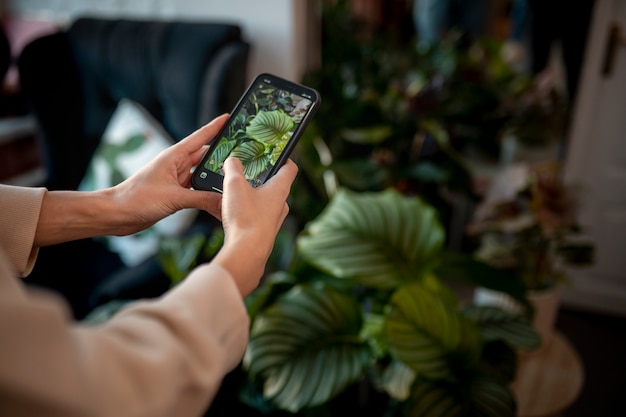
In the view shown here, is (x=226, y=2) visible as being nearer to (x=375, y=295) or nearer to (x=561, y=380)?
(x=375, y=295)

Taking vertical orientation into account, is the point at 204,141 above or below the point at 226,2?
below

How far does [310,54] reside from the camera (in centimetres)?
177

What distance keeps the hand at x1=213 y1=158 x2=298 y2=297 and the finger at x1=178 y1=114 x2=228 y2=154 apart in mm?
110

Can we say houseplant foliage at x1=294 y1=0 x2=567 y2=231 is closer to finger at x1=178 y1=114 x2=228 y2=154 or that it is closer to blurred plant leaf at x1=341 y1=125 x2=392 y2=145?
blurred plant leaf at x1=341 y1=125 x2=392 y2=145

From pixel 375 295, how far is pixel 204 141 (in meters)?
0.56

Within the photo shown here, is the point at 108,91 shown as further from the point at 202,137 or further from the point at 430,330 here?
the point at 430,330

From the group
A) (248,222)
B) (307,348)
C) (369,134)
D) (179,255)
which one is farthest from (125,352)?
(369,134)

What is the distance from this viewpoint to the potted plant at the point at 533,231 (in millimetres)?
1148

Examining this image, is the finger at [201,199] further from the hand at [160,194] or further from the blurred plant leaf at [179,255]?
the blurred plant leaf at [179,255]

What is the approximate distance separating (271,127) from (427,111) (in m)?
0.90

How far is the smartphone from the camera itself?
24.0 inches

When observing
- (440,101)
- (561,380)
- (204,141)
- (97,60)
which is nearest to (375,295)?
(561,380)

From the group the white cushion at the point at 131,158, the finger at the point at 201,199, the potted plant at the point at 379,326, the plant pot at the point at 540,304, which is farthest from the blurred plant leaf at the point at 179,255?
the plant pot at the point at 540,304

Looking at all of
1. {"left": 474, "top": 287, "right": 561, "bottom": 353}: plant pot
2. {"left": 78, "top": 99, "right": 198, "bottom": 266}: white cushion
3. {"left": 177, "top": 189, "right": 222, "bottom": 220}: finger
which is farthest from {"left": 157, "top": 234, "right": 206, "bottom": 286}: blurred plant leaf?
{"left": 474, "top": 287, "right": 561, "bottom": 353}: plant pot
